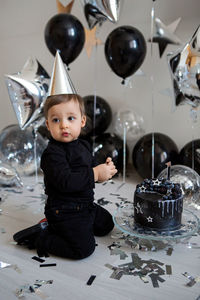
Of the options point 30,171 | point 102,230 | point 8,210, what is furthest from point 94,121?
point 102,230

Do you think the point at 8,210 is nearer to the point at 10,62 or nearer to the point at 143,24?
the point at 143,24

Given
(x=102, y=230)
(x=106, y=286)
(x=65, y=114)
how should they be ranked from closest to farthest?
(x=106, y=286) → (x=65, y=114) → (x=102, y=230)

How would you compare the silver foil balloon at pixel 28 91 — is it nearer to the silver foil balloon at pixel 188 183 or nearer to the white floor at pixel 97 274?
the white floor at pixel 97 274

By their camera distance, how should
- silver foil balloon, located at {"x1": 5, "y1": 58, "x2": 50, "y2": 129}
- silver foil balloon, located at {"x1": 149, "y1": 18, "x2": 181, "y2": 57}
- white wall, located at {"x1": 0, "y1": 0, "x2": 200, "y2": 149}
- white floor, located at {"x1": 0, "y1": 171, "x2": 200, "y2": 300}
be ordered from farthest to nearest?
white wall, located at {"x1": 0, "y1": 0, "x2": 200, "y2": 149} < silver foil balloon, located at {"x1": 149, "y1": 18, "x2": 181, "y2": 57} < silver foil balloon, located at {"x1": 5, "y1": 58, "x2": 50, "y2": 129} < white floor, located at {"x1": 0, "y1": 171, "x2": 200, "y2": 300}

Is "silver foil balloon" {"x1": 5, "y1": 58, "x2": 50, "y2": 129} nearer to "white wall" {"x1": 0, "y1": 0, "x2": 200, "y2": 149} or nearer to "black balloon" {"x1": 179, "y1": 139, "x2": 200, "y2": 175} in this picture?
"white wall" {"x1": 0, "y1": 0, "x2": 200, "y2": 149}

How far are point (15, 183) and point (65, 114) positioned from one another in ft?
3.13

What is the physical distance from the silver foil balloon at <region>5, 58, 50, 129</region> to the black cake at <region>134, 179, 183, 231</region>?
1015mm

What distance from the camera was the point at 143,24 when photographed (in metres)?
2.41

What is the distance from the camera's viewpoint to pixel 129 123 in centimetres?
223

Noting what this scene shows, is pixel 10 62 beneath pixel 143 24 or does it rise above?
beneath

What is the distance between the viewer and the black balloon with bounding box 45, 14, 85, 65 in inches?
81.4

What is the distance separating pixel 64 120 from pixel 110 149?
1.01 meters

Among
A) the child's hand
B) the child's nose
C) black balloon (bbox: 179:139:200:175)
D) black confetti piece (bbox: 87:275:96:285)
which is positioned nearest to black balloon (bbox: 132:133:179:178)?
black balloon (bbox: 179:139:200:175)

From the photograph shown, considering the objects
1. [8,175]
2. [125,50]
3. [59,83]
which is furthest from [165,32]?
[8,175]
